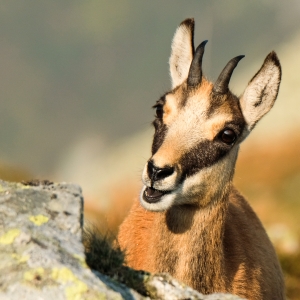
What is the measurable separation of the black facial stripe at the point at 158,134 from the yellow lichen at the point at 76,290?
156 inches

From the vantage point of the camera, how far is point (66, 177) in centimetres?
2408

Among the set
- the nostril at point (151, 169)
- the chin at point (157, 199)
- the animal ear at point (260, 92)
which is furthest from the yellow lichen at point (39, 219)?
the animal ear at point (260, 92)

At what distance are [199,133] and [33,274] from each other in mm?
4417

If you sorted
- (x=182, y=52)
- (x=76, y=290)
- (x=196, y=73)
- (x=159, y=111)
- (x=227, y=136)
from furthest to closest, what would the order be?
(x=182, y=52)
(x=196, y=73)
(x=159, y=111)
(x=227, y=136)
(x=76, y=290)

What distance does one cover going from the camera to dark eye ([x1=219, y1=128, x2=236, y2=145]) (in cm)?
836

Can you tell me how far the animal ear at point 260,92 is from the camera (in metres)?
8.98

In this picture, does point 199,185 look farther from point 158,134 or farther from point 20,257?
point 20,257

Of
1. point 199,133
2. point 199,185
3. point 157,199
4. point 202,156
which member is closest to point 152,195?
point 157,199

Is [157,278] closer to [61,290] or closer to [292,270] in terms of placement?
[61,290]

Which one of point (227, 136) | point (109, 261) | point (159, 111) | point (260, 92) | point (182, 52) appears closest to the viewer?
point (109, 261)

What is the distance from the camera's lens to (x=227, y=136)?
841 centimetres

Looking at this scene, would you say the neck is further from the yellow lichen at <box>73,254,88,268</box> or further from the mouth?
the yellow lichen at <box>73,254,88,268</box>

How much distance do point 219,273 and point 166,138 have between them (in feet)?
7.10

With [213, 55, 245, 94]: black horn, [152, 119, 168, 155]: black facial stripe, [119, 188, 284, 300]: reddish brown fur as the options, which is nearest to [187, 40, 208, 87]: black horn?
[213, 55, 245, 94]: black horn
